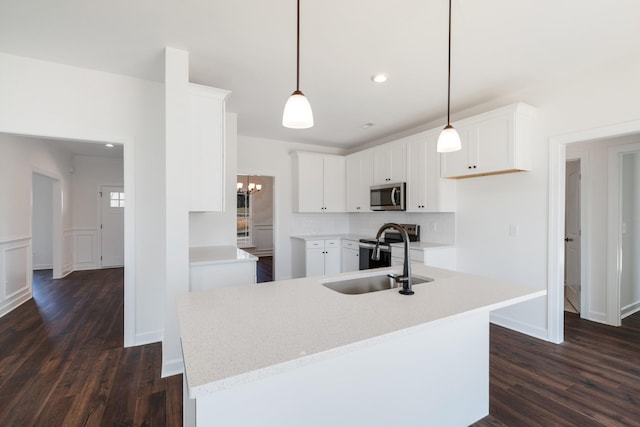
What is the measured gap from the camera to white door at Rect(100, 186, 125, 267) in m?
6.80

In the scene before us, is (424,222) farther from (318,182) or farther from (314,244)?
(318,182)

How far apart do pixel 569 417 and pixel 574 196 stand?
3451mm

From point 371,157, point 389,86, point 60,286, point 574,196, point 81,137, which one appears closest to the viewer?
point 81,137

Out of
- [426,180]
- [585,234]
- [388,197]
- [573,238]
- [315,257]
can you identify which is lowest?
[315,257]

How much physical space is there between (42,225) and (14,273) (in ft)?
10.7

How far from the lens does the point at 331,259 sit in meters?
5.05

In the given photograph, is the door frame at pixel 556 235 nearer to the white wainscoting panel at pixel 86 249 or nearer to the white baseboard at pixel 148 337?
Result: the white baseboard at pixel 148 337

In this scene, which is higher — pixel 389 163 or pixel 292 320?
pixel 389 163

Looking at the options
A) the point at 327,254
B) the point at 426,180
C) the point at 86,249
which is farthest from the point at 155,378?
the point at 86,249

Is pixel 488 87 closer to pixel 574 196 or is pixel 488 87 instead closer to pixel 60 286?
pixel 574 196

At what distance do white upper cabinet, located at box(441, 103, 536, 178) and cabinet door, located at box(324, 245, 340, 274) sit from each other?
2.37m

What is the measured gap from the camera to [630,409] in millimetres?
1941

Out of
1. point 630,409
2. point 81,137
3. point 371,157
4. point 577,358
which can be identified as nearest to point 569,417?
point 630,409

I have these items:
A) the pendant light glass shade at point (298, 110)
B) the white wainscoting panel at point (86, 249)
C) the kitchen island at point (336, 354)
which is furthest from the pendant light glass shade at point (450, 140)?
the white wainscoting panel at point (86, 249)
